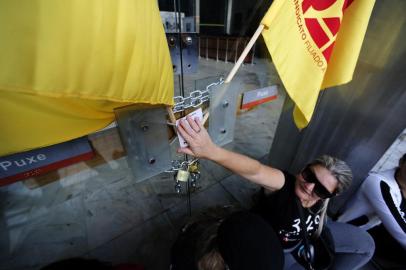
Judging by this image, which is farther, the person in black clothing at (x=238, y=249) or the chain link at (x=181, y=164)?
the chain link at (x=181, y=164)

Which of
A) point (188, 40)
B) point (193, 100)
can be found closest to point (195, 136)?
point (193, 100)

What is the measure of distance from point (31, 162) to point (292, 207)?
5.91 ft

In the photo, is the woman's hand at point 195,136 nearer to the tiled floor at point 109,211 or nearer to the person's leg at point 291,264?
the tiled floor at point 109,211

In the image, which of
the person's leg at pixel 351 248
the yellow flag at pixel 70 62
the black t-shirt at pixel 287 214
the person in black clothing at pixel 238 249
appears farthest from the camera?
the person's leg at pixel 351 248

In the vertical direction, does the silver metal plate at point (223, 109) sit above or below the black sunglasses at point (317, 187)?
above

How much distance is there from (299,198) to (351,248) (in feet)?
2.86

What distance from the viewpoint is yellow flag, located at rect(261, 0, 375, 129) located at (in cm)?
116

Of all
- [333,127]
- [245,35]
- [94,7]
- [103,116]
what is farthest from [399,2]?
[103,116]

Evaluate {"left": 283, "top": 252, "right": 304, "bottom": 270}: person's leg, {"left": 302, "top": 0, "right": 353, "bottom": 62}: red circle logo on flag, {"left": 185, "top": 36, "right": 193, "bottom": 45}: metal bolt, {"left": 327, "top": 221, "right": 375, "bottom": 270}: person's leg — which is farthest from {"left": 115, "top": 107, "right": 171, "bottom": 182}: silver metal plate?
{"left": 327, "top": 221, "right": 375, "bottom": 270}: person's leg

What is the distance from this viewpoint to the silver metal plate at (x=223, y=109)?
129 centimetres

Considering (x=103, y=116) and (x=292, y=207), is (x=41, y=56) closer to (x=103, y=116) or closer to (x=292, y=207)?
(x=103, y=116)

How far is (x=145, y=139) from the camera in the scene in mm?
1129

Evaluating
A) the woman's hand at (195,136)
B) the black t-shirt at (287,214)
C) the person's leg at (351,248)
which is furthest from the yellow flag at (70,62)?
the person's leg at (351,248)

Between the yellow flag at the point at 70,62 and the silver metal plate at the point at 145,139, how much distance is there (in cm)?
19
